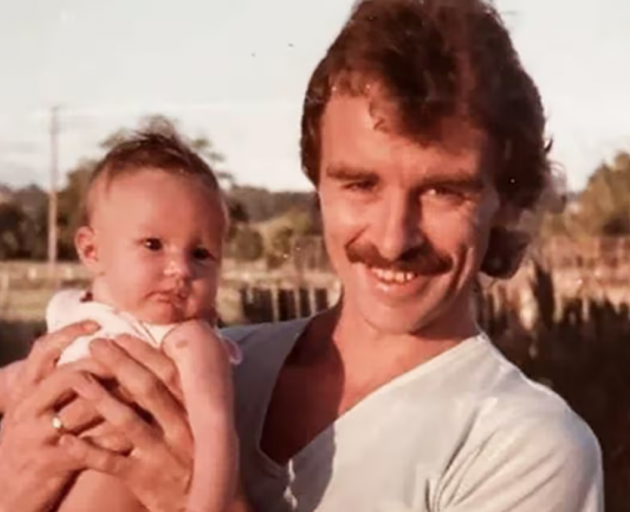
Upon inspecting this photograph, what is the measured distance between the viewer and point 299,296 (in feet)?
3.49

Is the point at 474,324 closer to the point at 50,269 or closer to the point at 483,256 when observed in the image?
the point at 483,256

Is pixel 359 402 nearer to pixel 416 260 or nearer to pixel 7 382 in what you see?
pixel 416 260

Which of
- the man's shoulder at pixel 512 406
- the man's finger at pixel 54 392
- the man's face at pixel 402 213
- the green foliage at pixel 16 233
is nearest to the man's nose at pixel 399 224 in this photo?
the man's face at pixel 402 213

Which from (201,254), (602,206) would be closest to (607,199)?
(602,206)

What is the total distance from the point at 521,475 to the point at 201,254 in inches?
10.1

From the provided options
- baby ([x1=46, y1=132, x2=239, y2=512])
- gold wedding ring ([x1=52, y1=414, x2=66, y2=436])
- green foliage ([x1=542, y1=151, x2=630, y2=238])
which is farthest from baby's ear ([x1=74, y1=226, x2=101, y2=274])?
green foliage ([x1=542, y1=151, x2=630, y2=238])

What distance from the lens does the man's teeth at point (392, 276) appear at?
0.83m

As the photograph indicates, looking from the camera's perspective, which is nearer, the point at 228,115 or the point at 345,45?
the point at 345,45

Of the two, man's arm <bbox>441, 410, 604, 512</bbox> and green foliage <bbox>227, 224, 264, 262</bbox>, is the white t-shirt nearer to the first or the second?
man's arm <bbox>441, 410, 604, 512</bbox>

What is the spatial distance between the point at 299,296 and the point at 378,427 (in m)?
0.25

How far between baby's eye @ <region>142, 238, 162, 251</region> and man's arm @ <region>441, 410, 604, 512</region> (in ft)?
0.80

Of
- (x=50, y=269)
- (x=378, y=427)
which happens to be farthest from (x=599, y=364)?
(x=50, y=269)

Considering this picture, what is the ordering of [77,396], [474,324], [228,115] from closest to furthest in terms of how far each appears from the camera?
[77,396] → [474,324] → [228,115]

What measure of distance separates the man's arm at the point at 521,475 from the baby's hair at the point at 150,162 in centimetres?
24
